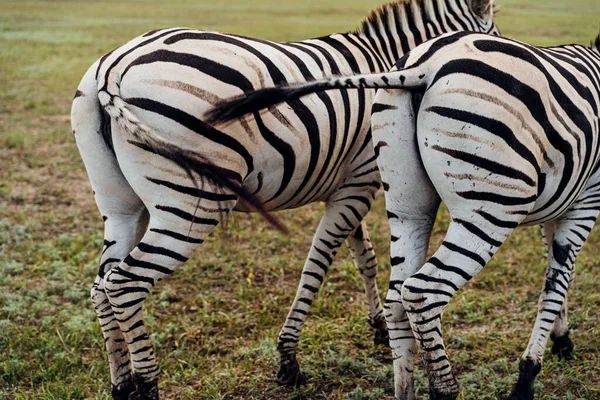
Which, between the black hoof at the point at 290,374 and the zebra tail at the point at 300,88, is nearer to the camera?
the zebra tail at the point at 300,88

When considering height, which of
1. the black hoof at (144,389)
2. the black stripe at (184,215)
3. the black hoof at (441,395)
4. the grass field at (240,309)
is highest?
the black stripe at (184,215)

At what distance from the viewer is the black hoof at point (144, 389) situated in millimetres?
3523

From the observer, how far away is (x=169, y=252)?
10.4 ft

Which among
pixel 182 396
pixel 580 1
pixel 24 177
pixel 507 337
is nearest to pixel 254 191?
Answer: pixel 182 396

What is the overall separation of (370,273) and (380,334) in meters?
0.47

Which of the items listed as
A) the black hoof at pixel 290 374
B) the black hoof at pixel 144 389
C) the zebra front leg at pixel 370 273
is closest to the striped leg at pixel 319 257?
the black hoof at pixel 290 374

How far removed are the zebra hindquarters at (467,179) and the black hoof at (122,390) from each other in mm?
1812

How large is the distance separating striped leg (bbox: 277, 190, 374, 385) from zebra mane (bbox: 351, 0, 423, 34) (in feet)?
3.90

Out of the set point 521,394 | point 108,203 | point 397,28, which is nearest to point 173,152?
point 108,203

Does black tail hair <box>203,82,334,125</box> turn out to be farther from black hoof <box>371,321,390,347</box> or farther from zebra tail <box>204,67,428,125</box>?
black hoof <box>371,321,390,347</box>

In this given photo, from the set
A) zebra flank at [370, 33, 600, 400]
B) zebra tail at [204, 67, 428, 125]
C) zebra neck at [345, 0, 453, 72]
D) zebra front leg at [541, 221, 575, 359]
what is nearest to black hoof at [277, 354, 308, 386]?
zebra flank at [370, 33, 600, 400]

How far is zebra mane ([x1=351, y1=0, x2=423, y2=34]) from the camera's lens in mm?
4211

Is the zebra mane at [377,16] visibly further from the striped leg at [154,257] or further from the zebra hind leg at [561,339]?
the zebra hind leg at [561,339]

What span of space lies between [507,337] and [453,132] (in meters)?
2.53
